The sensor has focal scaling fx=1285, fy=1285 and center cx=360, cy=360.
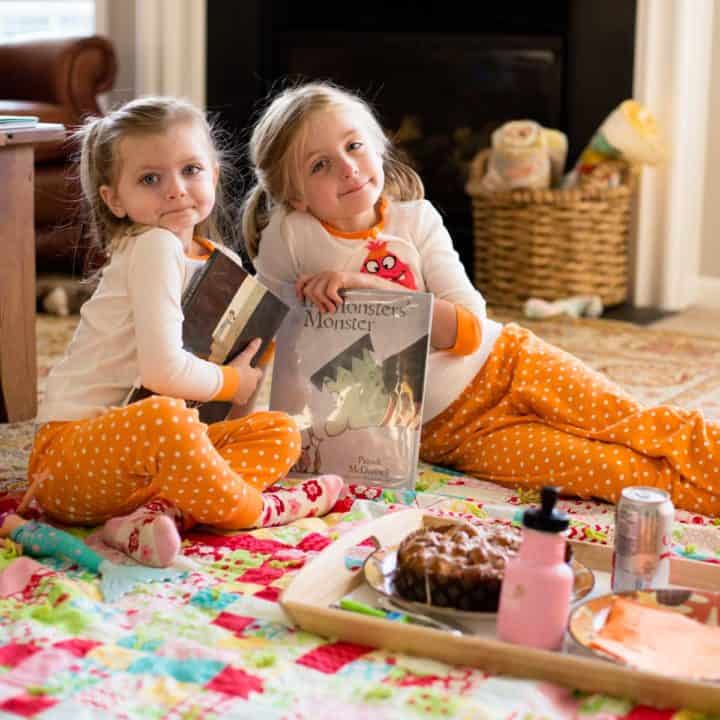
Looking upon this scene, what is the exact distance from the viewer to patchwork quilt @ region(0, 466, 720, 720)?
1.11m

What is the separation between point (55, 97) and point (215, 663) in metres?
2.46

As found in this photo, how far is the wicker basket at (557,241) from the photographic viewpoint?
3.09 meters

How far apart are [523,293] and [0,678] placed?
7.27 ft

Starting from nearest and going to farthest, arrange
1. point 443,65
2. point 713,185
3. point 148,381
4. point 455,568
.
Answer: point 455,568
point 148,381
point 713,185
point 443,65

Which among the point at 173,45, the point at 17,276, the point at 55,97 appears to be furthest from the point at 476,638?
the point at 173,45

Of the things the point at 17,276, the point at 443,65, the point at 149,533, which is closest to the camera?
the point at 149,533

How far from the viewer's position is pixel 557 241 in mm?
3125

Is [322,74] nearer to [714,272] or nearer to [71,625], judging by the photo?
[714,272]

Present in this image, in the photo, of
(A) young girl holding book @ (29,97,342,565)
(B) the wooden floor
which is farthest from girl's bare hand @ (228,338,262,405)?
(B) the wooden floor

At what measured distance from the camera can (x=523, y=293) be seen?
3.20 meters

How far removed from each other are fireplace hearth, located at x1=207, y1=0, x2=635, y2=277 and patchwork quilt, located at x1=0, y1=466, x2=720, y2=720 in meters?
1.98

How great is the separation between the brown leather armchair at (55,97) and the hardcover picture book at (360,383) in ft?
4.88

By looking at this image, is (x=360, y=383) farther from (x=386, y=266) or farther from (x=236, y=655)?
(x=236, y=655)

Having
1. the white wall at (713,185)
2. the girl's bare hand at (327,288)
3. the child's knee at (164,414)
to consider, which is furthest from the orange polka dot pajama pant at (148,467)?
the white wall at (713,185)
